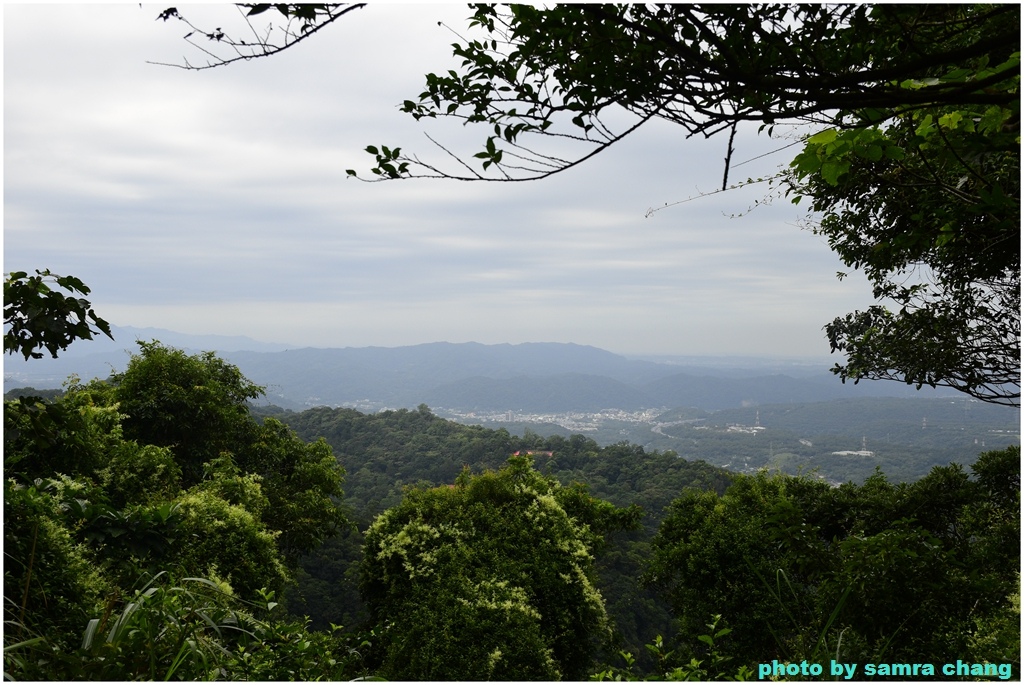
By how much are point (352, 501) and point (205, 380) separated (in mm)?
6882

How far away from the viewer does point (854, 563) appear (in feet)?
11.3

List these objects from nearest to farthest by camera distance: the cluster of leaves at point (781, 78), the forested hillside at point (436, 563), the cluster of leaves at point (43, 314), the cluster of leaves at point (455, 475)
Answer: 1. the cluster of leaves at point (781, 78)
2. the cluster of leaves at point (43, 314)
3. the forested hillside at point (436, 563)
4. the cluster of leaves at point (455, 475)

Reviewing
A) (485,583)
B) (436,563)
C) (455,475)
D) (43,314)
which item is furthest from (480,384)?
(43,314)

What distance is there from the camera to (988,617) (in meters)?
3.01

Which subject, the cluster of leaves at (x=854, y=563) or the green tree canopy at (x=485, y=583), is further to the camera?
the green tree canopy at (x=485, y=583)

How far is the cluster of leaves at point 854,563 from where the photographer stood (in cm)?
314

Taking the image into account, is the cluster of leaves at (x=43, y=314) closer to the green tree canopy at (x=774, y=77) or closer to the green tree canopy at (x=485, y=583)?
the green tree canopy at (x=774, y=77)

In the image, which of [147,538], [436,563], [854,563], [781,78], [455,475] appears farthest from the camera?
[455,475]

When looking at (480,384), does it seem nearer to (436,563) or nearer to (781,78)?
(436,563)

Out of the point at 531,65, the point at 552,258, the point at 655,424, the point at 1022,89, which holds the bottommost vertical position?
the point at 655,424

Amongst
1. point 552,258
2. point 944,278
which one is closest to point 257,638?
point 944,278

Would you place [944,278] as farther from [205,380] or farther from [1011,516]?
[205,380]

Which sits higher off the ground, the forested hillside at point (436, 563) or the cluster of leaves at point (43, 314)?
the cluster of leaves at point (43, 314)

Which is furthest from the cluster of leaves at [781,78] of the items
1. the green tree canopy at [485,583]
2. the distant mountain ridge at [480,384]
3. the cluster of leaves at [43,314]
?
the distant mountain ridge at [480,384]
